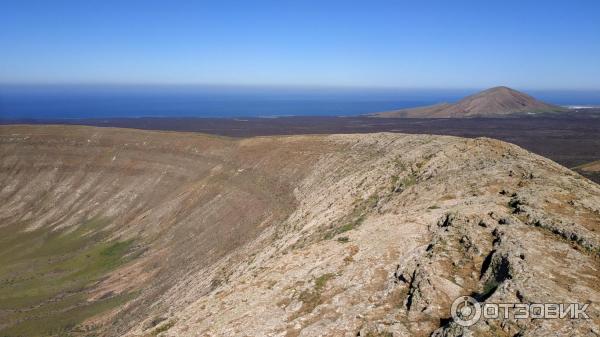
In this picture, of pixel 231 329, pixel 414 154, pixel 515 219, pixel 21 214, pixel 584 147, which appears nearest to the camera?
pixel 231 329

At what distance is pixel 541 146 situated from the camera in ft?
400

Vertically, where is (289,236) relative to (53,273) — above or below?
above

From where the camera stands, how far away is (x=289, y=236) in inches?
1198

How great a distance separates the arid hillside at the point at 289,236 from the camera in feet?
49.7

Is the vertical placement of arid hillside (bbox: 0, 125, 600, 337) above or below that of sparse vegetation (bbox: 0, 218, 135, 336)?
above

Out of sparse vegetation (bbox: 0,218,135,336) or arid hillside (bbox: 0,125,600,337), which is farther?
sparse vegetation (bbox: 0,218,135,336)

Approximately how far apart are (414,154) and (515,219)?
Answer: 18.1 m

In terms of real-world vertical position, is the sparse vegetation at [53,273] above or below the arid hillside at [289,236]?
below

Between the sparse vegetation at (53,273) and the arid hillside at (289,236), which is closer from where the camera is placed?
the arid hillside at (289,236)

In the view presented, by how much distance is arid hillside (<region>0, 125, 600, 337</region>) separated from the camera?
596 inches

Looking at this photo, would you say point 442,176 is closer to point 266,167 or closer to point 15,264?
point 266,167

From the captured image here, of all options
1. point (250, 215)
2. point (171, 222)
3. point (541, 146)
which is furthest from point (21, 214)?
point (541, 146)

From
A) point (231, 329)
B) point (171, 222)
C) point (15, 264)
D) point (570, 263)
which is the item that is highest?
point (570, 263)

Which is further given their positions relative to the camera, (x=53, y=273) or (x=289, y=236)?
(x=53, y=273)
